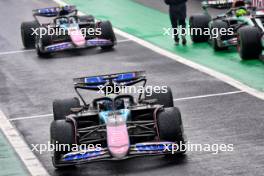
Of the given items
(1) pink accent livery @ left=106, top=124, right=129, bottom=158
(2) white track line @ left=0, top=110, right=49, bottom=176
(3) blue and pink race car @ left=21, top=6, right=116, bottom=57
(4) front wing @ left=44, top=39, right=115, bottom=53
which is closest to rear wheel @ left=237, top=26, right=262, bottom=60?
(4) front wing @ left=44, top=39, right=115, bottom=53

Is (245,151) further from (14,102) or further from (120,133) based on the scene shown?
(14,102)

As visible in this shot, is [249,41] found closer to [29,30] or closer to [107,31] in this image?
[107,31]

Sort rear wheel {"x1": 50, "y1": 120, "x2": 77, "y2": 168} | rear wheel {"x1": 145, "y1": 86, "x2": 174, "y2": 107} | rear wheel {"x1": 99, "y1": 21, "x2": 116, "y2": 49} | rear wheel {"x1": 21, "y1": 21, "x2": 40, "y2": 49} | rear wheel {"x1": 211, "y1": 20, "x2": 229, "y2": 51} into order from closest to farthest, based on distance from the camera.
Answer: rear wheel {"x1": 50, "y1": 120, "x2": 77, "y2": 168} → rear wheel {"x1": 145, "y1": 86, "x2": 174, "y2": 107} → rear wheel {"x1": 211, "y1": 20, "x2": 229, "y2": 51} → rear wheel {"x1": 99, "y1": 21, "x2": 116, "y2": 49} → rear wheel {"x1": 21, "y1": 21, "x2": 40, "y2": 49}

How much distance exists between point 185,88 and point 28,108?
11.1 feet

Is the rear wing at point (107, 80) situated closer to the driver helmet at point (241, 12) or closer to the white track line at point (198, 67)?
the white track line at point (198, 67)

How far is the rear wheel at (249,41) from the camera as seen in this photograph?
22.6 metres

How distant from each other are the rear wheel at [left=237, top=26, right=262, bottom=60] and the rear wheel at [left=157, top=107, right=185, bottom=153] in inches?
337

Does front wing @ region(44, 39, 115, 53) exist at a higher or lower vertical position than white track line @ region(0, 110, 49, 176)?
lower

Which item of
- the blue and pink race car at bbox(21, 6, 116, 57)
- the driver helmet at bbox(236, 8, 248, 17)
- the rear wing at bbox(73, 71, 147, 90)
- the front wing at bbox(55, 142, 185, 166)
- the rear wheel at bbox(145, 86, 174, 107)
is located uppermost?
the rear wing at bbox(73, 71, 147, 90)

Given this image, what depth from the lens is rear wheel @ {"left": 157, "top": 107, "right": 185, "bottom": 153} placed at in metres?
14.3

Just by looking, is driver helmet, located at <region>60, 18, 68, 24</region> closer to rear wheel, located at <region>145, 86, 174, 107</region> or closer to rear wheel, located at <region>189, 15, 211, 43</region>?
rear wheel, located at <region>189, 15, 211, 43</region>

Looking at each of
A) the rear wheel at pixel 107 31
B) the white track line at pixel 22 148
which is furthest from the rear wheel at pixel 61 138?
the rear wheel at pixel 107 31

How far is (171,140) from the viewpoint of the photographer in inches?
563

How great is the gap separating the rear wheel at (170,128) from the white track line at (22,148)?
5.96 ft
